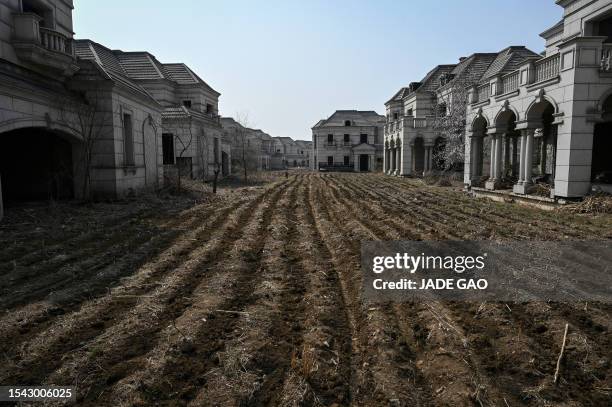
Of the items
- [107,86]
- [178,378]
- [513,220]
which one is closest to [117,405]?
[178,378]

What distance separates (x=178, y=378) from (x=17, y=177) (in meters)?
15.6

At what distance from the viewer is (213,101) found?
1348 inches

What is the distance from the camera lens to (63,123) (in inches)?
509

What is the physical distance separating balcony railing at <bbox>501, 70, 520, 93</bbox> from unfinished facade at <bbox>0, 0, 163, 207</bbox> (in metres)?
16.4

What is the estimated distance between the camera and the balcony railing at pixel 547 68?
1334 centimetres

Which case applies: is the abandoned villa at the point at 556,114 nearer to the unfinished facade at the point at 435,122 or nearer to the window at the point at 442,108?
the unfinished facade at the point at 435,122

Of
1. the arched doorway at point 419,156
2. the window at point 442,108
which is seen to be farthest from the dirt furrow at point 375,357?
the arched doorway at point 419,156

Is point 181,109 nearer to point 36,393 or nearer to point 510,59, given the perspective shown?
point 510,59

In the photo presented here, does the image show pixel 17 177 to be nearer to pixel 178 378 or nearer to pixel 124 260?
pixel 124 260

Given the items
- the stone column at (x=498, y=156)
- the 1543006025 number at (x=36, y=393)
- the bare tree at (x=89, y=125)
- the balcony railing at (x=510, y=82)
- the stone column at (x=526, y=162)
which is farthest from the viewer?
the stone column at (x=498, y=156)

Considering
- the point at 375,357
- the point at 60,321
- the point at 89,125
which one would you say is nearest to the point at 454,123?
the point at 89,125

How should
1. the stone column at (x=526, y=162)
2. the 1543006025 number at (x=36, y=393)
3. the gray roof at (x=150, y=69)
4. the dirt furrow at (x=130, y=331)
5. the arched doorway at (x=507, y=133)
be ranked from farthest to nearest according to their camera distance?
the gray roof at (x=150, y=69) → the arched doorway at (x=507, y=133) → the stone column at (x=526, y=162) → the dirt furrow at (x=130, y=331) → the 1543006025 number at (x=36, y=393)

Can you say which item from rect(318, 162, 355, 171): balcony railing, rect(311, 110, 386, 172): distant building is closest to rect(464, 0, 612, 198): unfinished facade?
rect(318, 162, 355, 171): balcony railing

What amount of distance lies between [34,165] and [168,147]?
41.4ft
